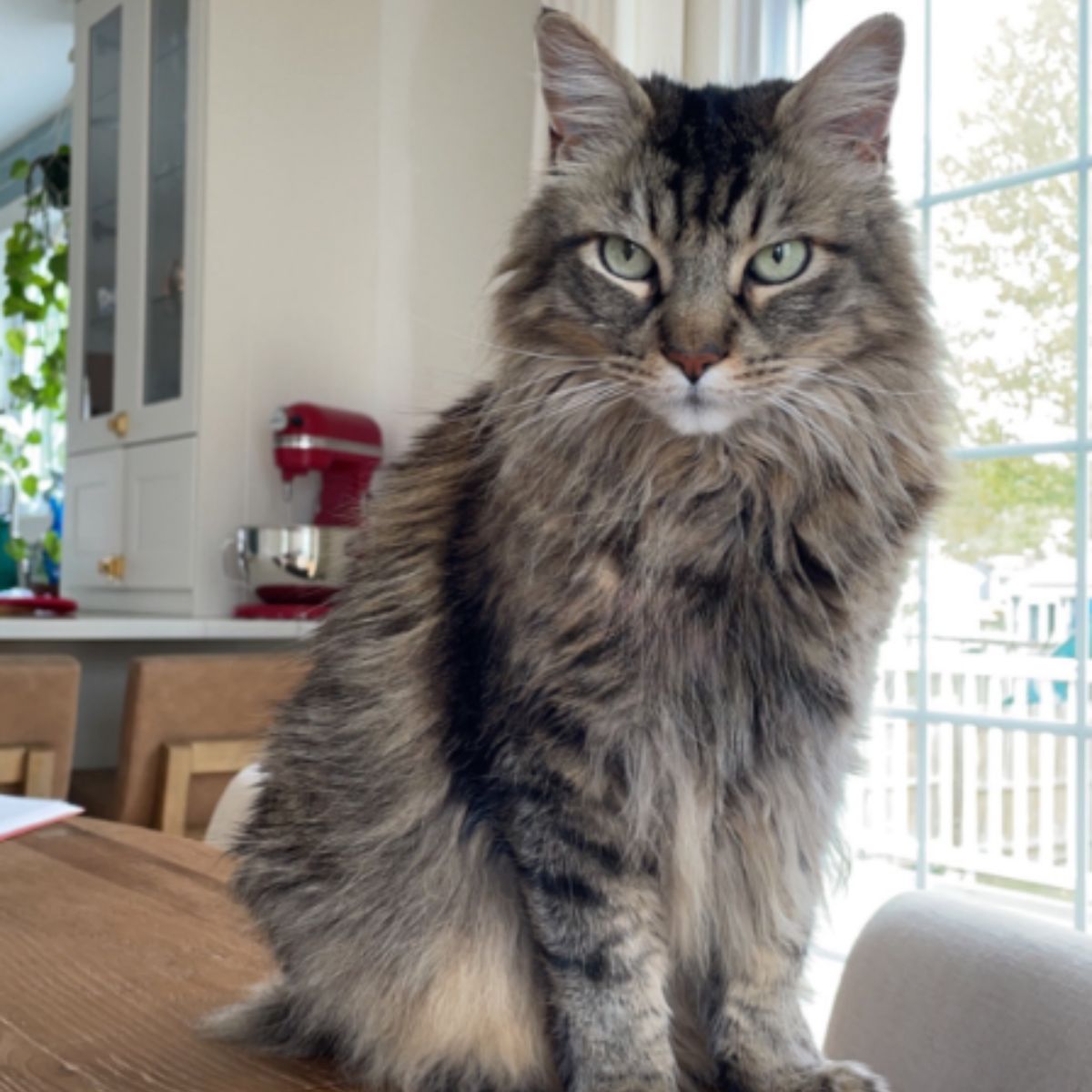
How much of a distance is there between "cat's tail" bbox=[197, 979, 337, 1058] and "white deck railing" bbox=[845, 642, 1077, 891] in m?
1.39

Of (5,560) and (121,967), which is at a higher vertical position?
(5,560)

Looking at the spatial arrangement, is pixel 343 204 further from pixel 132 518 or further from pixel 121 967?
pixel 121 967

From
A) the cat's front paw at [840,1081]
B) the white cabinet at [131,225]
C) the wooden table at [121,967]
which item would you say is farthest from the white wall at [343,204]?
the cat's front paw at [840,1081]

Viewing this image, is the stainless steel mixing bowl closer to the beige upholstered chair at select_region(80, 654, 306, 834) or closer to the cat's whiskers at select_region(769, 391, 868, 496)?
the beige upholstered chair at select_region(80, 654, 306, 834)

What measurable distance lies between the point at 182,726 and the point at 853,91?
75.0 inches

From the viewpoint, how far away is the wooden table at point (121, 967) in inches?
36.3

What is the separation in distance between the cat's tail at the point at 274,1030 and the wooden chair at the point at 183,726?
1.45 meters

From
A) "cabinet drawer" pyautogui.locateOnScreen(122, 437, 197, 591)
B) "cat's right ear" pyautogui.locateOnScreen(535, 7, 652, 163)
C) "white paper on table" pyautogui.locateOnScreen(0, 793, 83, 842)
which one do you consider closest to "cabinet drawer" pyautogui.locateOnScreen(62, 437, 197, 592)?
"cabinet drawer" pyautogui.locateOnScreen(122, 437, 197, 591)

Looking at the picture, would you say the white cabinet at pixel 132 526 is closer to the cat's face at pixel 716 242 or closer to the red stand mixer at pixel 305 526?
the red stand mixer at pixel 305 526

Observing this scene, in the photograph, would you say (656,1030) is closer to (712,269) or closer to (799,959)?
(799,959)

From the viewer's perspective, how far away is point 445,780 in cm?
97

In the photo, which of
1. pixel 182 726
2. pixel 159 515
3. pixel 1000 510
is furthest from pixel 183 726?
pixel 1000 510

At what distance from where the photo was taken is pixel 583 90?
1068 mm

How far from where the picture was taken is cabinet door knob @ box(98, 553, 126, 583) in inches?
154
